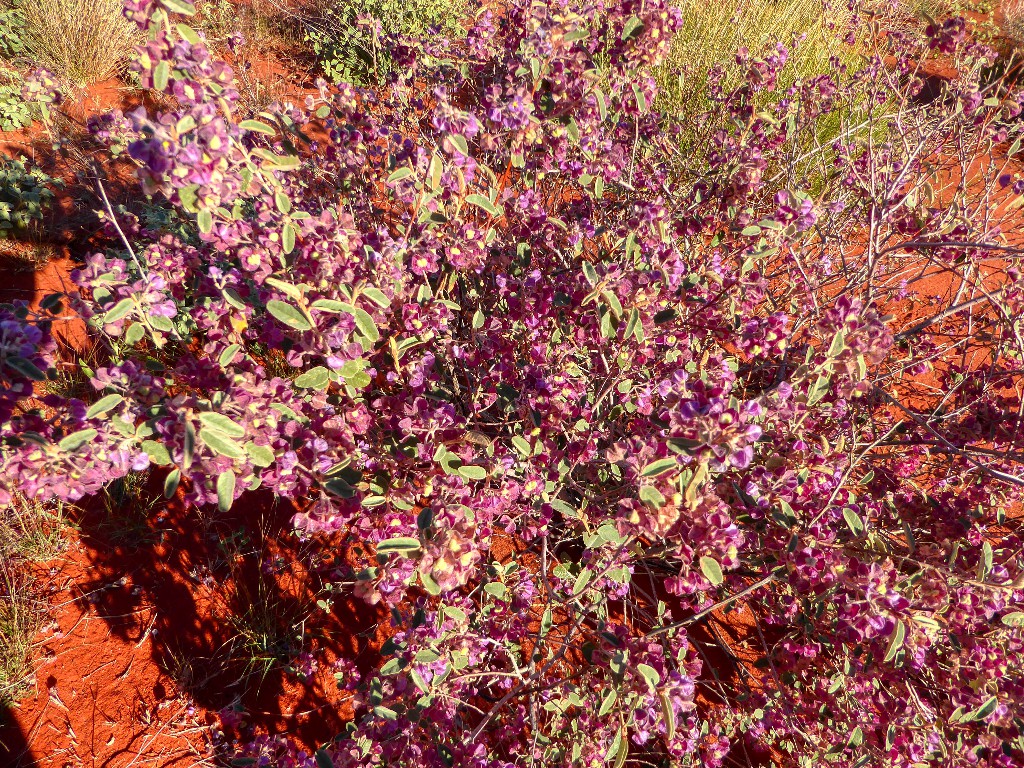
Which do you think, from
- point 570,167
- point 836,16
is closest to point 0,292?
point 570,167

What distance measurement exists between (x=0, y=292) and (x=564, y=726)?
396 cm

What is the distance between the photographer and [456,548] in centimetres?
145

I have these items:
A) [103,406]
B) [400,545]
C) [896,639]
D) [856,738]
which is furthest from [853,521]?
[103,406]

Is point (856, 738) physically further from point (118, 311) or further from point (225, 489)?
point (118, 311)

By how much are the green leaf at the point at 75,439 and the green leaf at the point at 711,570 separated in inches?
59.3

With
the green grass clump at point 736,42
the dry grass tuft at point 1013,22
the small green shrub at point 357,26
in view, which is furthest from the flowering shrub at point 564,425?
the dry grass tuft at point 1013,22

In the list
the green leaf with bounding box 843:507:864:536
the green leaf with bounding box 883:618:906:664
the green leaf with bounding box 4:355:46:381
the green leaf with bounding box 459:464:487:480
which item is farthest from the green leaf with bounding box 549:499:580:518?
the green leaf with bounding box 4:355:46:381

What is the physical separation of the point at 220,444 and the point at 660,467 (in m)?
1.01

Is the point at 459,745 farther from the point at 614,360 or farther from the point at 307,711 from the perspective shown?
the point at 614,360

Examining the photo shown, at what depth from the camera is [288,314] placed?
4.99ft

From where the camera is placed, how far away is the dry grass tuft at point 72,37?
5117mm

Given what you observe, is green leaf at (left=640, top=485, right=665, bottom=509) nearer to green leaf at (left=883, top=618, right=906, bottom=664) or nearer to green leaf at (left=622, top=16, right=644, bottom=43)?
green leaf at (left=883, top=618, right=906, bottom=664)

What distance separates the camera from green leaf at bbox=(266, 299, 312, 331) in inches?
58.7

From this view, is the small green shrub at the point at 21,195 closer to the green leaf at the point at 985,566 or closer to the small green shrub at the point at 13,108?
the small green shrub at the point at 13,108
